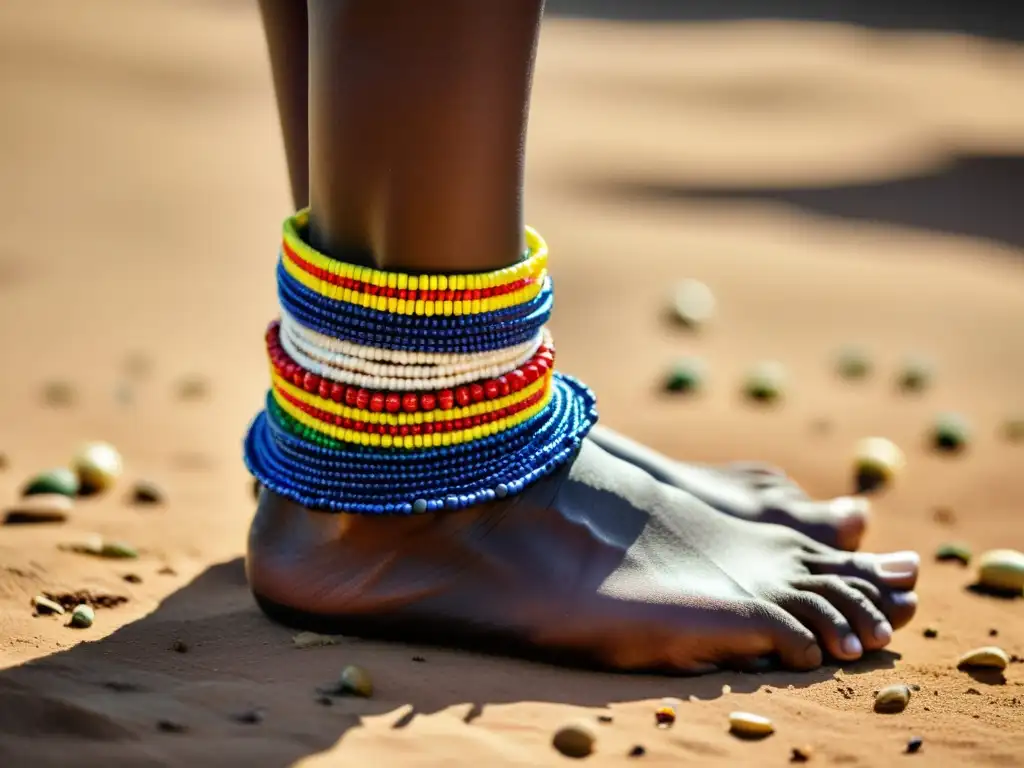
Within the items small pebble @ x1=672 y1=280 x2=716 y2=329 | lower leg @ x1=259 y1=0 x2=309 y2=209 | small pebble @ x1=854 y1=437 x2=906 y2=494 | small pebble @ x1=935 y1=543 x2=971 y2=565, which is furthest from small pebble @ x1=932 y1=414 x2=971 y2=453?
lower leg @ x1=259 y1=0 x2=309 y2=209

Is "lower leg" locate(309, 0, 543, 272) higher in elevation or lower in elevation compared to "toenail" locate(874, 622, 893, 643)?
higher

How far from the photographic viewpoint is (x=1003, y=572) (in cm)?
237

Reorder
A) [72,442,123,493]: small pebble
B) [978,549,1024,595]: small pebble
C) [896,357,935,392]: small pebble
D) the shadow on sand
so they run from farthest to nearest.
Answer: [896,357,935,392]: small pebble < [72,442,123,493]: small pebble < [978,549,1024,595]: small pebble < the shadow on sand

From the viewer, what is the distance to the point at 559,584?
1.92 m

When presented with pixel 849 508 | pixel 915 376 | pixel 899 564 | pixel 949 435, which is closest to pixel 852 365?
pixel 915 376

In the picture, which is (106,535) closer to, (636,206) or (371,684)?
(371,684)

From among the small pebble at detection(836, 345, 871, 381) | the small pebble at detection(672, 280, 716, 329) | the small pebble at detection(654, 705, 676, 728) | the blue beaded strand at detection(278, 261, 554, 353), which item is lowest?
the small pebble at detection(654, 705, 676, 728)

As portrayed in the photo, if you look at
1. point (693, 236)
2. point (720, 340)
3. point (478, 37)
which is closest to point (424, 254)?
point (478, 37)

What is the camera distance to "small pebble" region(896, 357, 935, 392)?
135 inches

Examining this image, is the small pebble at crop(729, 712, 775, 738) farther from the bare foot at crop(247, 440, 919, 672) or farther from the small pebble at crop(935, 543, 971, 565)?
the small pebble at crop(935, 543, 971, 565)

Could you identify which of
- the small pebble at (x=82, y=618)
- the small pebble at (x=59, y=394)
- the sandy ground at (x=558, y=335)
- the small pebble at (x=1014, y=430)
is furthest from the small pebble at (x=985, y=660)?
the small pebble at (x=59, y=394)

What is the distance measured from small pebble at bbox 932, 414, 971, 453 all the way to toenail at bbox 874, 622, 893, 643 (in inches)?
43.2

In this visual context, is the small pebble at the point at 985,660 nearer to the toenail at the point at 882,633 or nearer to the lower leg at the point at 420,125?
the toenail at the point at 882,633

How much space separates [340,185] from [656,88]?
5.04 m
